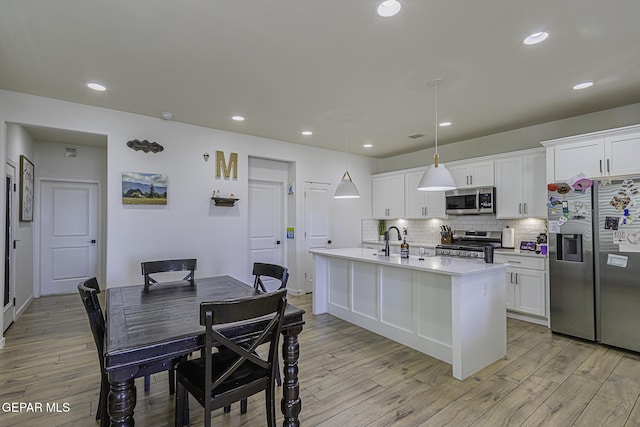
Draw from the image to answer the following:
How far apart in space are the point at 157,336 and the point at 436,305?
2.45 meters

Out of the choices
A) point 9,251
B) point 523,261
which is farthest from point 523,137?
point 9,251

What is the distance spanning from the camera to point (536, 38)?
243cm

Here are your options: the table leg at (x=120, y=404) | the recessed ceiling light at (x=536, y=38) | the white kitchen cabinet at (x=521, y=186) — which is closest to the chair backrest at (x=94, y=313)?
the table leg at (x=120, y=404)

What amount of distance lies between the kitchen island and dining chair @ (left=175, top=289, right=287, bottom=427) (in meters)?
1.64

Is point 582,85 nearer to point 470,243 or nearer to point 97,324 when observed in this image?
point 470,243

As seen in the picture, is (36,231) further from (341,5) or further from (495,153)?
(495,153)

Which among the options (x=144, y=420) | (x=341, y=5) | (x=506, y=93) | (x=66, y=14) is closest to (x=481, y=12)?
(x=341, y=5)

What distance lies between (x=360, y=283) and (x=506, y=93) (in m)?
2.70

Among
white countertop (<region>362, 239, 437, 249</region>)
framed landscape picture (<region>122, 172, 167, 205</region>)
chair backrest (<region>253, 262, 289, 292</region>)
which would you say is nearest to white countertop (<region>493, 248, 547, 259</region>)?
white countertop (<region>362, 239, 437, 249</region>)

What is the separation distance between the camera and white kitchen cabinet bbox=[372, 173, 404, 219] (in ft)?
20.6

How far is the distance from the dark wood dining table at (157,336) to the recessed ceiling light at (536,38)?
2.61 m

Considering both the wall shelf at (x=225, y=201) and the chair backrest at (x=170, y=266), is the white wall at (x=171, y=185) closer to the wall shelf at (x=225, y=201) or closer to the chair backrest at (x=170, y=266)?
the wall shelf at (x=225, y=201)

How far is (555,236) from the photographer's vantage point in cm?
373

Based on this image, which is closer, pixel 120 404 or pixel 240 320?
pixel 120 404
